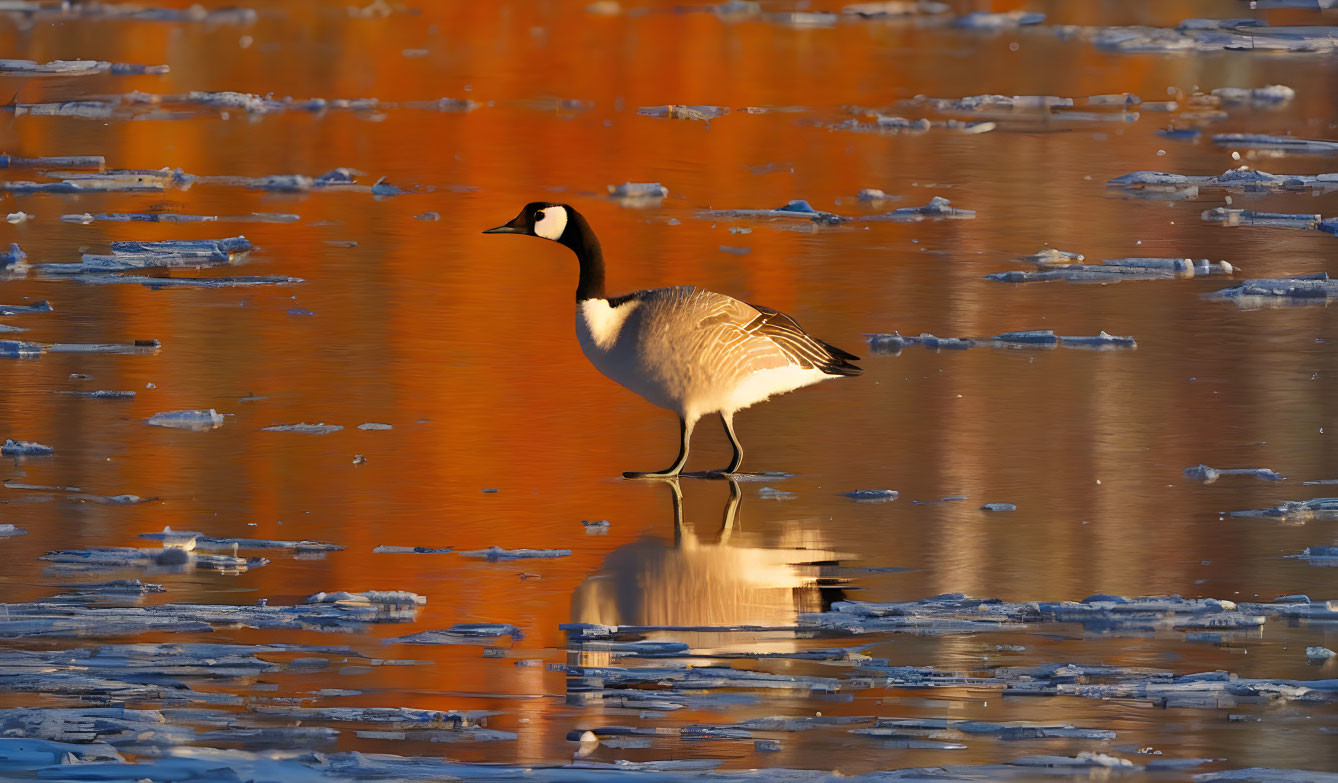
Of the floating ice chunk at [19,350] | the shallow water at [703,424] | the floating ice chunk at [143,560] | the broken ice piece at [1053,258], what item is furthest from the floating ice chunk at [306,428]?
the broken ice piece at [1053,258]

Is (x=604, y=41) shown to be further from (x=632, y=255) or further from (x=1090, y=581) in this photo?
(x=1090, y=581)

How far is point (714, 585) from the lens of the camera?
24.8ft

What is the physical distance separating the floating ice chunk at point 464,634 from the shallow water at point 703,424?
8 centimetres

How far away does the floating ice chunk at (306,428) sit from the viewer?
9.93 meters

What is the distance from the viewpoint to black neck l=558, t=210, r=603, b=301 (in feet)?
31.4

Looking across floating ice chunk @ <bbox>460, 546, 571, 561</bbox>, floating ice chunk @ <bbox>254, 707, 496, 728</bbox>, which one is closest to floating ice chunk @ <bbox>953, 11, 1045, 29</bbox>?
floating ice chunk @ <bbox>460, 546, 571, 561</bbox>

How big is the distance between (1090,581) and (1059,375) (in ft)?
12.4

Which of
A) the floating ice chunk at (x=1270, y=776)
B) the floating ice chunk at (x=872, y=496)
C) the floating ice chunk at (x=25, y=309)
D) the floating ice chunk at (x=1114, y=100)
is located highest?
the floating ice chunk at (x=1114, y=100)

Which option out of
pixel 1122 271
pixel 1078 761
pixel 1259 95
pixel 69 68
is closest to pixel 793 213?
pixel 1122 271

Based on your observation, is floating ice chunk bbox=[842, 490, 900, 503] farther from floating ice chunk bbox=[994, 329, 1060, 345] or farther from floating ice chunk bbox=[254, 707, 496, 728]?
floating ice chunk bbox=[994, 329, 1060, 345]

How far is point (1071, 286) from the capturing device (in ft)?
Result: 46.0

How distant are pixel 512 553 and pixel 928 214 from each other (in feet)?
31.7

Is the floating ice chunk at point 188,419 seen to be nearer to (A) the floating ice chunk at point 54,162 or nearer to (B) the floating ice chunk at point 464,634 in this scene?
(B) the floating ice chunk at point 464,634

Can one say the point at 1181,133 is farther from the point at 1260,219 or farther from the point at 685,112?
the point at 1260,219
